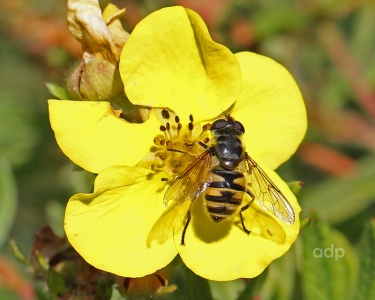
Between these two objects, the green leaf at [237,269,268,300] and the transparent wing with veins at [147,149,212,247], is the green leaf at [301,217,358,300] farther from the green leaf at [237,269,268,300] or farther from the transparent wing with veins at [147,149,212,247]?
the transparent wing with veins at [147,149,212,247]

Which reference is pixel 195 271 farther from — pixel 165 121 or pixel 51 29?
pixel 51 29

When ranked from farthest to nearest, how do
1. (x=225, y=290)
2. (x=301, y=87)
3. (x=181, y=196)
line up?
1. (x=301, y=87)
2. (x=225, y=290)
3. (x=181, y=196)

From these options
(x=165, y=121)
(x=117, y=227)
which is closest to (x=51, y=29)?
(x=165, y=121)

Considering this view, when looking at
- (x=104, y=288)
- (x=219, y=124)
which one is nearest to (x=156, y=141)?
(x=219, y=124)

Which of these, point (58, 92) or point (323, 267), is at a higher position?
point (58, 92)

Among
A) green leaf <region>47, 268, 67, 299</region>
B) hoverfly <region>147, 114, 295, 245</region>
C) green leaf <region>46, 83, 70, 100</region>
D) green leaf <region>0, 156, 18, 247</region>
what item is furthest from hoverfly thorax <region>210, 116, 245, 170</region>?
green leaf <region>0, 156, 18, 247</region>

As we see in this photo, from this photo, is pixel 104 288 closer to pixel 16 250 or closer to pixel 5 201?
pixel 16 250

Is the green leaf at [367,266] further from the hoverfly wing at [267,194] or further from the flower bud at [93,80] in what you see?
the flower bud at [93,80]
